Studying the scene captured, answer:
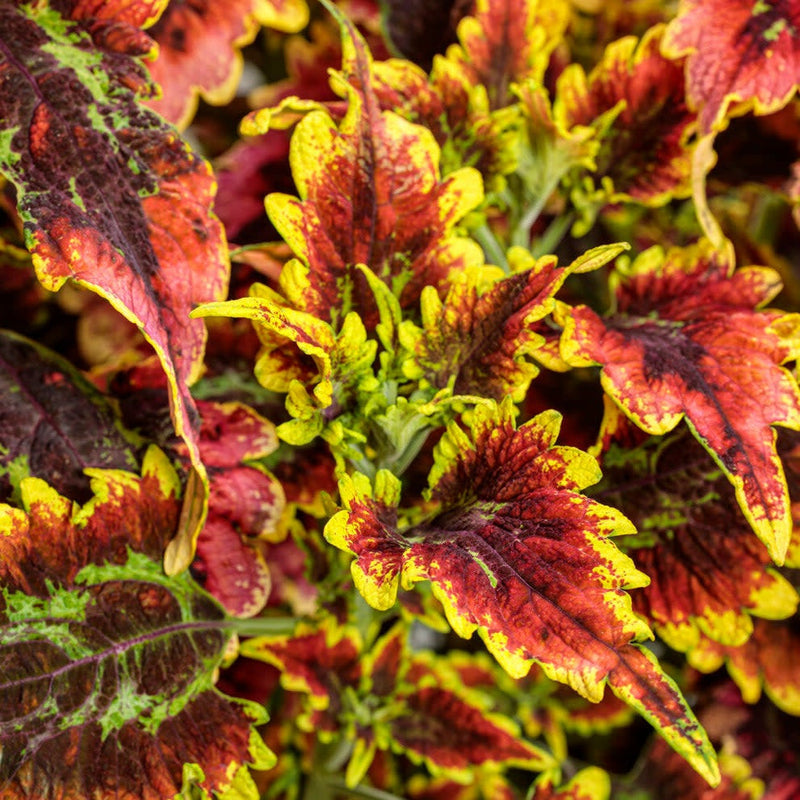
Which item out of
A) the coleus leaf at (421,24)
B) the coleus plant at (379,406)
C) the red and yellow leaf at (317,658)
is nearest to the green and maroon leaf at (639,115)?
the coleus plant at (379,406)

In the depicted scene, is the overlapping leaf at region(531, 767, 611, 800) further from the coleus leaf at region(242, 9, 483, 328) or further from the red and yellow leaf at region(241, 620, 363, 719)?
the coleus leaf at region(242, 9, 483, 328)

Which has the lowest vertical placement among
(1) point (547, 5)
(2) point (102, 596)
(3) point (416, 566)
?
(2) point (102, 596)

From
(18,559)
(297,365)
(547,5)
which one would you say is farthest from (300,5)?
(18,559)

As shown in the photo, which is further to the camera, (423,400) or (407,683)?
(407,683)

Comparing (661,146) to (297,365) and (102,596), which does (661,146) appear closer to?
(297,365)

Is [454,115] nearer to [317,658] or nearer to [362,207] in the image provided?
[362,207]

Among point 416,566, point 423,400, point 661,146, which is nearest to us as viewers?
point 416,566

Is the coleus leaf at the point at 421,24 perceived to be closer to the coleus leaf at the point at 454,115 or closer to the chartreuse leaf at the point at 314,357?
Answer: the coleus leaf at the point at 454,115
